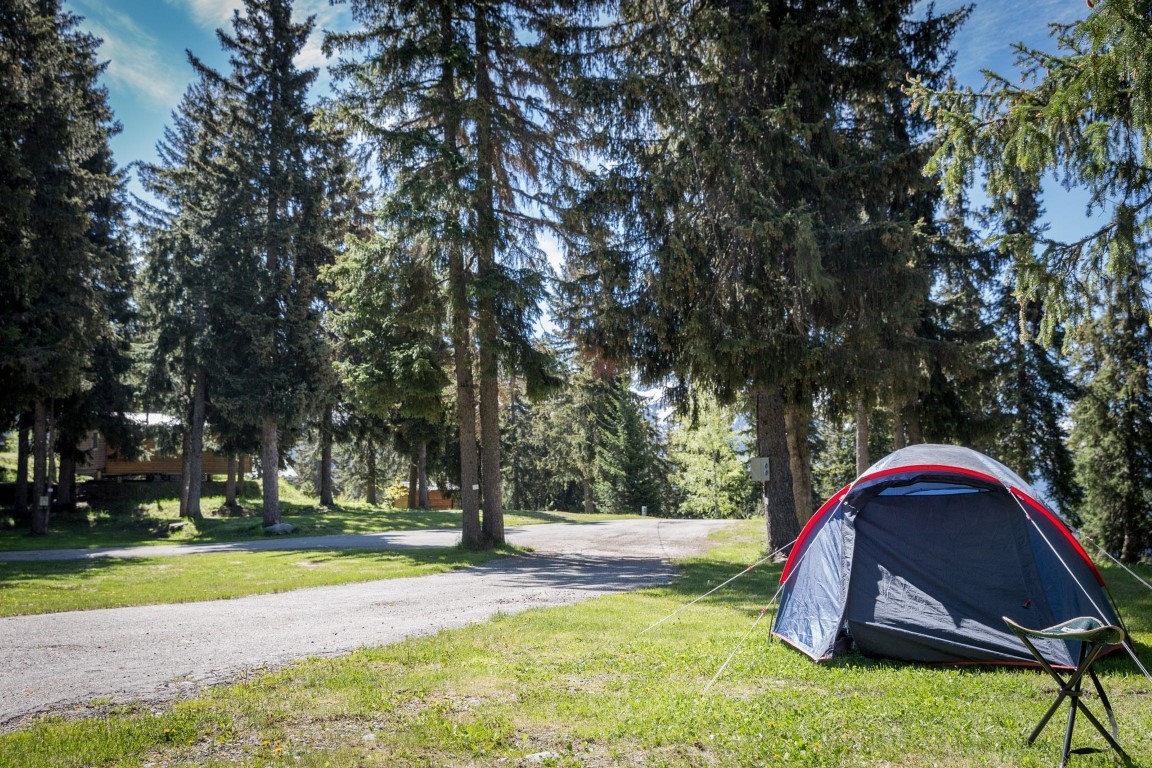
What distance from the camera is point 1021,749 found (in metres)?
4.14

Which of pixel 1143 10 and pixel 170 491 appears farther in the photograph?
pixel 170 491

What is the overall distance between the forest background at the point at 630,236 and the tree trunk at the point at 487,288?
76 mm

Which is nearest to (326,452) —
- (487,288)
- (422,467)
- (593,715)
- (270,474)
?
(422,467)

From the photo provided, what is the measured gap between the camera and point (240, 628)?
7793 mm

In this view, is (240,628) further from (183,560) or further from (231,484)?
(231,484)

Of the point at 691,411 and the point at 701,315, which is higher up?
the point at 701,315

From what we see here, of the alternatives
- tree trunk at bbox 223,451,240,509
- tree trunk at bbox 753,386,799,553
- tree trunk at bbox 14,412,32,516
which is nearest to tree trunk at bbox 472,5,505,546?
tree trunk at bbox 753,386,799,553

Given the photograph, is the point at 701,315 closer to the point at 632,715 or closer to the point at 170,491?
the point at 632,715

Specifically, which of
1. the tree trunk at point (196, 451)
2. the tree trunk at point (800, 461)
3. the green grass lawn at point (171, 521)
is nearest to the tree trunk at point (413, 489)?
the green grass lawn at point (171, 521)

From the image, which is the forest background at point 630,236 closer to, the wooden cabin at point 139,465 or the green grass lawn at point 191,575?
the green grass lawn at point 191,575

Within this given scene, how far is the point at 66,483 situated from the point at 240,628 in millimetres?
24069

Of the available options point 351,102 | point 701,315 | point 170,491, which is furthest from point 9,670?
point 170,491

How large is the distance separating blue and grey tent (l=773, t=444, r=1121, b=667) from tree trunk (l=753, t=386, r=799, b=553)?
6256mm

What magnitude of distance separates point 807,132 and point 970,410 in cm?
862
